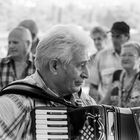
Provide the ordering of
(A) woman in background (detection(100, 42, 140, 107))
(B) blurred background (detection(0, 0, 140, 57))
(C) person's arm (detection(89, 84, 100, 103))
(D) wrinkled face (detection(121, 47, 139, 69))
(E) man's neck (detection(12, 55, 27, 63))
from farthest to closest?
(B) blurred background (detection(0, 0, 140, 57)), (C) person's arm (detection(89, 84, 100, 103)), (E) man's neck (detection(12, 55, 27, 63)), (D) wrinkled face (detection(121, 47, 139, 69)), (A) woman in background (detection(100, 42, 140, 107))

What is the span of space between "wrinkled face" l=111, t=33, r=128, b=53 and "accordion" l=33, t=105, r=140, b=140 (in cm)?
301

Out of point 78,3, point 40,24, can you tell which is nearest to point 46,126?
point 40,24

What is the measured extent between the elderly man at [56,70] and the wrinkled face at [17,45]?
246 cm

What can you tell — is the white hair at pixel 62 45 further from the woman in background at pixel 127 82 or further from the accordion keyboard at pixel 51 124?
the woman in background at pixel 127 82

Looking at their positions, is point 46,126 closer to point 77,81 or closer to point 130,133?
point 77,81

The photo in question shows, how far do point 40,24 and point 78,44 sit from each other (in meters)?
9.19

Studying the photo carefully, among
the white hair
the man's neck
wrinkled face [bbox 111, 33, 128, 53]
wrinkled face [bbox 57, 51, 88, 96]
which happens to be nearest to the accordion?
wrinkled face [bbox 57, 51, 88, 96]

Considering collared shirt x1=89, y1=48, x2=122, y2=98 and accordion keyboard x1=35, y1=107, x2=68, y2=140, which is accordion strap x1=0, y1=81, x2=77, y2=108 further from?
collared shirt x1=89, y1=48, x2=122, y2=98

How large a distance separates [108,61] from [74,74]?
308cm

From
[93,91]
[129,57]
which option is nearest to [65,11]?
[93,91]

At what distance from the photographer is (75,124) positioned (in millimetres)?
2844

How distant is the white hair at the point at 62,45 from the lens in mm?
2898

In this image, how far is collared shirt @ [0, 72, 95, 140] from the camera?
2766mm

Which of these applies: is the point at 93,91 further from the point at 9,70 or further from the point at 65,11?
the point at 65,11
